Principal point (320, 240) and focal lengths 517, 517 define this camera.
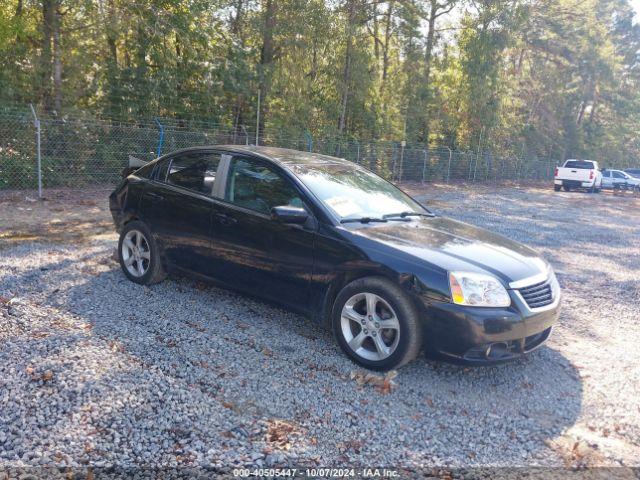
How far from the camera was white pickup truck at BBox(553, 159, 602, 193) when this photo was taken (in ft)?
87.7

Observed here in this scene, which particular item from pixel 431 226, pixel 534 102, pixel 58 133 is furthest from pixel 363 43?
pixel 534 102

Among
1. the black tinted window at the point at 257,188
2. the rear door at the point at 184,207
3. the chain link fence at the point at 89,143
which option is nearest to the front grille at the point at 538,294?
the black tinted window at the point at 257,188

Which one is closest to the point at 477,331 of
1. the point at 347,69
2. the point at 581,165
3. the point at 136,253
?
the point at 136,253

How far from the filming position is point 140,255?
5.47 meters

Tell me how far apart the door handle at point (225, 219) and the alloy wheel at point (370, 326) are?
4.52ft

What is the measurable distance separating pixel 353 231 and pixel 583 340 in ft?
8.19

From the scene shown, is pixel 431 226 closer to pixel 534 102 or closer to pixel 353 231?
→ pixel 353 231

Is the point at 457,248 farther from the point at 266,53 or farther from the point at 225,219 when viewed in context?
the point at 266,53

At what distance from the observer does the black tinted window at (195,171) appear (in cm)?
505

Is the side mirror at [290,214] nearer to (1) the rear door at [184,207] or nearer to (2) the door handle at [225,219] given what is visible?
(2) the door handle at [225,219]

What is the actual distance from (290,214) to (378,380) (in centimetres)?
145

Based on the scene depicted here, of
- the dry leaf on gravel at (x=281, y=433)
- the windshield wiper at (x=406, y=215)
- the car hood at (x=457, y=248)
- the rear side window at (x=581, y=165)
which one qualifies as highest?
the rear side window at (x=581, y=165)

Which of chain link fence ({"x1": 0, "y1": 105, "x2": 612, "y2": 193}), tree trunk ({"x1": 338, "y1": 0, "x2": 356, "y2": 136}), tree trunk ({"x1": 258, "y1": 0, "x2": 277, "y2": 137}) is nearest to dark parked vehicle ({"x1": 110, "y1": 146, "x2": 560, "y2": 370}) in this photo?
chain link fence ({"x1": 0, "y1": 105, "x2": 612, "y2": 193})

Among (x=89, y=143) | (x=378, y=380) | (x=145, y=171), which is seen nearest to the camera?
(x=378, y=380)
